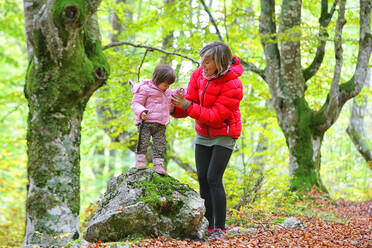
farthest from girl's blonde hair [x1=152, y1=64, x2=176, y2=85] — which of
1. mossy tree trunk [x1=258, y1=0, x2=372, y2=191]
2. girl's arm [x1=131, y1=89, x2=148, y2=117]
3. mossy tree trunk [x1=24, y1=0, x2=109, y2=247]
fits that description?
mossy tree trunk [x1=258, y1=0, x2=372, y2=191]

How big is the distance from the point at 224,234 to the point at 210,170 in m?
0.79

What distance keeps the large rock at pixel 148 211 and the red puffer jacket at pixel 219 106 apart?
29.4 inches

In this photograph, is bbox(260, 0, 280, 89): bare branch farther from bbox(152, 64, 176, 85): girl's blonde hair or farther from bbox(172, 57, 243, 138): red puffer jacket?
bbox(152, 64, 176, 85): girl's blonde hair

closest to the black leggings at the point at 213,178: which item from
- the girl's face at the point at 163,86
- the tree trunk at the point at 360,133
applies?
the girl's face at the point at 163,86

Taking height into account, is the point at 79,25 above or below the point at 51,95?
above

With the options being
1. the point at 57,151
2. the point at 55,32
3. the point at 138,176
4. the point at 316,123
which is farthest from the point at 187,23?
the point at 138,176

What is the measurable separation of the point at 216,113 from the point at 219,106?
8cm

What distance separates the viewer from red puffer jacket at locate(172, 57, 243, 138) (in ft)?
11.7

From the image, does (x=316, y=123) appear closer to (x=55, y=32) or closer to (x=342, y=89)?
(x=342, y=89)

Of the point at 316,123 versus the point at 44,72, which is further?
the point at 316,123

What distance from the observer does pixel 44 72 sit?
4.80 meters

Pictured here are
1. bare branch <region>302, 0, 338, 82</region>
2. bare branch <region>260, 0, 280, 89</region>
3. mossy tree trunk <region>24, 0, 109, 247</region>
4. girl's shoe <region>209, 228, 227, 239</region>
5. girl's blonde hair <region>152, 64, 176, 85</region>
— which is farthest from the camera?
bare branch <region>260, 0, 280, 89</region>

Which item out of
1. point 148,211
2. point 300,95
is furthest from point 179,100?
point 300,95

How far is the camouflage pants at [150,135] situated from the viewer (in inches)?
147
